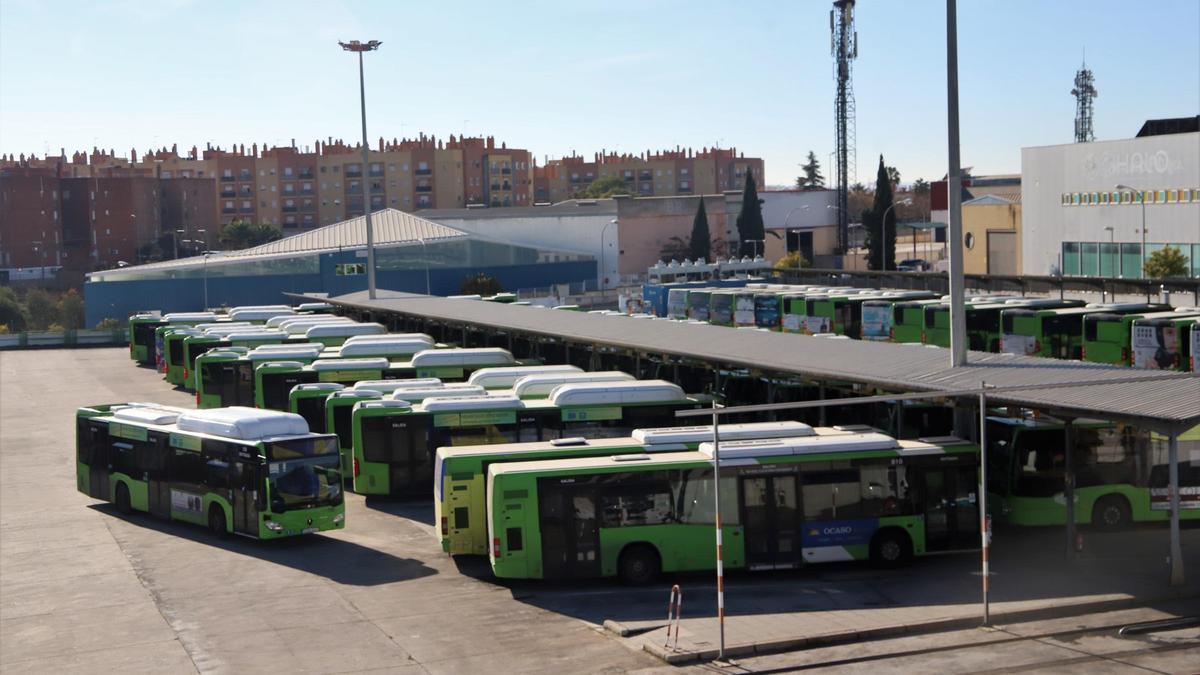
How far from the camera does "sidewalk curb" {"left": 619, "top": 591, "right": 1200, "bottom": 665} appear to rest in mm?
16297

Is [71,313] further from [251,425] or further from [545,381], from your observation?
[251,425]

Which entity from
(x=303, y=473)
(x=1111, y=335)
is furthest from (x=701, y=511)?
(x=1111, y=335)

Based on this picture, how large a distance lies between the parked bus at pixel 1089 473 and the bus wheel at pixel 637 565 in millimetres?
6090

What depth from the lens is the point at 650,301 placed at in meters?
70.5

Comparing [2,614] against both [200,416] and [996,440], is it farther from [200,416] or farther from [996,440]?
[996,440]

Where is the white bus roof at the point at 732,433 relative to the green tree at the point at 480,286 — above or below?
below

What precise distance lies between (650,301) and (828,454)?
50009 mm

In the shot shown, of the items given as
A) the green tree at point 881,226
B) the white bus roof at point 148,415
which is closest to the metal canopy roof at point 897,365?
the white bus roof at point 148,415

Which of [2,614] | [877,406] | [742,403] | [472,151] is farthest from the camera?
[472,151]

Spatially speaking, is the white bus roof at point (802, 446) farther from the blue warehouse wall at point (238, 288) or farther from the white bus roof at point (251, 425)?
the blue warehouse wall at point (238, 288)

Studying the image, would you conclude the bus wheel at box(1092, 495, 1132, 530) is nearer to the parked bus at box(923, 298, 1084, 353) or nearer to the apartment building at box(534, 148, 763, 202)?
the parked bus at box(923, 298, 1084, 353)

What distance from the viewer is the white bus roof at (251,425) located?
2455 centimetres

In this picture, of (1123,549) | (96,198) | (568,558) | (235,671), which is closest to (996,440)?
(1123,549)

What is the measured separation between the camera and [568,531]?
20.4 meters
